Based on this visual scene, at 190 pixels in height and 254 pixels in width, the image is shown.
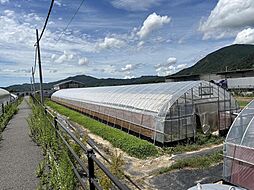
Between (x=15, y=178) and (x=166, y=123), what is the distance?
24.6 feet

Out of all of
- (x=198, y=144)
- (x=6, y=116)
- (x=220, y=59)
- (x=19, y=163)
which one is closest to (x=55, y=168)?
(x=19, y=163)

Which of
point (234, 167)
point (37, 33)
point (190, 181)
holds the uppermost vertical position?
point (37, 33)

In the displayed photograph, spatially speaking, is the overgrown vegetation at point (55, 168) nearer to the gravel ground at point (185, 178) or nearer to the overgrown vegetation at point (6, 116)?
the gravel ground at point (185, 178)

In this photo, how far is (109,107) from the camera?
17734 millimetres

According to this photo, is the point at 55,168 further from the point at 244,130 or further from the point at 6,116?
the point at 6,116

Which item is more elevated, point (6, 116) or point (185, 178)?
point (6, 116)

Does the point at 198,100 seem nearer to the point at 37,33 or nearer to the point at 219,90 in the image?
the point at 219,90

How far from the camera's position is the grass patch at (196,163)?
339 inches

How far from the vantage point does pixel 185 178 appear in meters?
7.86

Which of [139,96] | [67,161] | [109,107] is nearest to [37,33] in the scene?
[109,107]

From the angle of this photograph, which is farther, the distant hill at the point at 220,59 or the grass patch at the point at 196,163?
the distant hill at the point at 220,59

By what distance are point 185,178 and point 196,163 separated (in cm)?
121

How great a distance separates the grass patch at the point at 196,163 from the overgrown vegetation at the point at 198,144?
1.24 meters

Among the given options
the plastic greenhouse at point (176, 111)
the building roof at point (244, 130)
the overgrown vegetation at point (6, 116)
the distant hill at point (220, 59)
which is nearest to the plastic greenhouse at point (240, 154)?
the building roof at point (244, 130)
